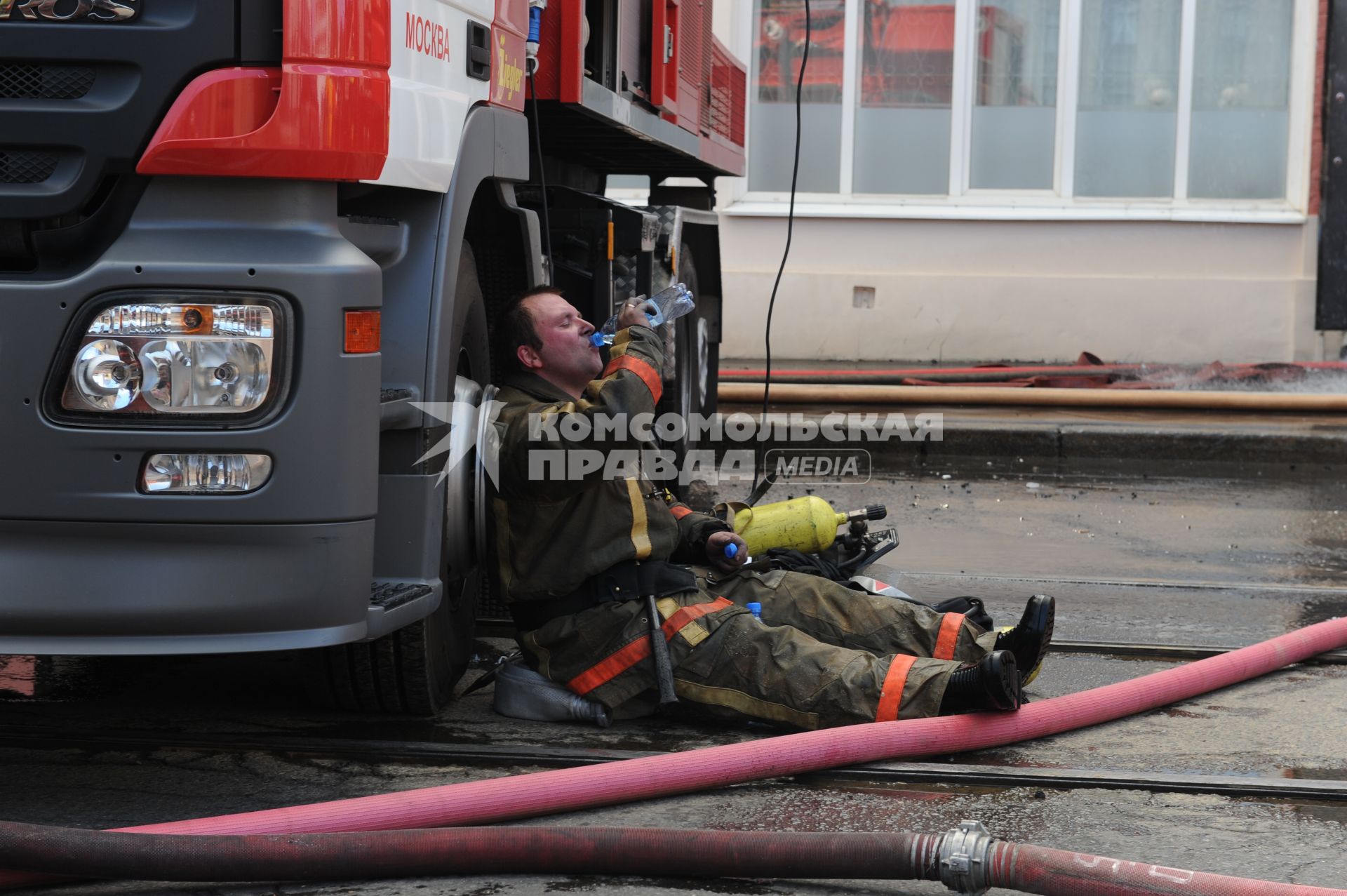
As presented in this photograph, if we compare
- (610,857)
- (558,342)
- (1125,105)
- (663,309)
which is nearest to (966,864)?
(610,857)

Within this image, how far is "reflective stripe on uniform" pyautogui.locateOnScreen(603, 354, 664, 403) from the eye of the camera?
3.66 metres

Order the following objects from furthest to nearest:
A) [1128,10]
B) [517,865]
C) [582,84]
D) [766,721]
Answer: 1. [1128,10]
2. [582,84]
3. [766,721]
4. [517,865]

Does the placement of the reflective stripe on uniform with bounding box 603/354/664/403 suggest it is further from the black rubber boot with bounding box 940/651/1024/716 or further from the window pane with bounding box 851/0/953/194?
the window pane with bounding box 851/0/953/194

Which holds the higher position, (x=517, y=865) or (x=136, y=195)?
(x=136, y=195)

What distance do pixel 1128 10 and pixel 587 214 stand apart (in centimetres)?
930

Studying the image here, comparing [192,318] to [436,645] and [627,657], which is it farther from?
[627,657]

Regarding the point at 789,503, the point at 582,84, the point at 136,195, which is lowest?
the point at 789,503

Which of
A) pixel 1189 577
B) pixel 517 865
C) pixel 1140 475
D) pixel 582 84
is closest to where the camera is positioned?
pixel 517 865

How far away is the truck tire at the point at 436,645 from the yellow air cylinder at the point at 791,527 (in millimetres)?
1147

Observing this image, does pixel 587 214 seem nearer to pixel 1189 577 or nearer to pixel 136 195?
pixel 136 195

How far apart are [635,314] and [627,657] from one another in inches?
33.7

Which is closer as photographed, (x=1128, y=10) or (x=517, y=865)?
(x=517, y=865)

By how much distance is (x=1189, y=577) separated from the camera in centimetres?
585

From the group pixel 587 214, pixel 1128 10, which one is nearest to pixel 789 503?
pixel 587 214
